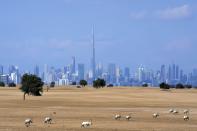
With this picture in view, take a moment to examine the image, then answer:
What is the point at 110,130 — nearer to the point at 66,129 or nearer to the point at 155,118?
the point at 66,129

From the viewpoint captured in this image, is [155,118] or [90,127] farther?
[155,118]

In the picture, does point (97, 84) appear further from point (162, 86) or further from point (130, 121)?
point (130, 121)

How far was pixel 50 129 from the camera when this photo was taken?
137ft

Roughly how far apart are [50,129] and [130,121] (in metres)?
12.5

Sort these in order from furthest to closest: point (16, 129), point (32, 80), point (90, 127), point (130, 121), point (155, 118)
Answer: point (32, 80), point (155, 118), point (130, 121), point (90, 127), point (16, 129)

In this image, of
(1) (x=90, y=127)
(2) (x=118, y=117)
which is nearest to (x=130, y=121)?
(2) (x=118, y=117)

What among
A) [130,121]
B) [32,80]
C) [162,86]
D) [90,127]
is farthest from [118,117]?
[162,86]

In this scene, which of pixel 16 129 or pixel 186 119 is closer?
pixel 16 129

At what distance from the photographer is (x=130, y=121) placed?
2073 inches

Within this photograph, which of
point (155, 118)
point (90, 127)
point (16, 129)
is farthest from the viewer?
point (155, 118)

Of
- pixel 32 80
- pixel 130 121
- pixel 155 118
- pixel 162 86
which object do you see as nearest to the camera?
pixel 130 121

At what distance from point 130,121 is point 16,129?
14.1 meters

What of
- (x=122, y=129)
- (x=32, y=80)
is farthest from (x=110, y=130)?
(x=32, y=80)

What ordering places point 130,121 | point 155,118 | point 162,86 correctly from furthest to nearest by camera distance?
1. point 162,86
2. point 155,118
3. point 130,121
